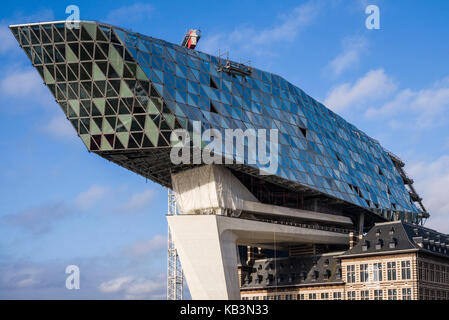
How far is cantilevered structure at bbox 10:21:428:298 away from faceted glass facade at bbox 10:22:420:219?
0.40ft

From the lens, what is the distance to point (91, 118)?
75.6 m

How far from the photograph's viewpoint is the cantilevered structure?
7275 cm

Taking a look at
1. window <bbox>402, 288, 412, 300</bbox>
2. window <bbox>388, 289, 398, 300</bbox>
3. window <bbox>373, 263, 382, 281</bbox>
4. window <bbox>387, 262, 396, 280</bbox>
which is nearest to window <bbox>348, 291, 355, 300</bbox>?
window <bbox>373, 263, 382, 281</bbox>

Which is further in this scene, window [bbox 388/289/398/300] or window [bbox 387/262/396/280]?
window [bbox 387/262/396/280]

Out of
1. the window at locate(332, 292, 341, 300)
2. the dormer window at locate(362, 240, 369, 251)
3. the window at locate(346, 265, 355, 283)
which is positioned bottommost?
the window at locate(332, 292, 341, 300)

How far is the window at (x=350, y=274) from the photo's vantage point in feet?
308

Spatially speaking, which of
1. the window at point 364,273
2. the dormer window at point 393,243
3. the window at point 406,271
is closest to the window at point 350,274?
the window at point 364,273

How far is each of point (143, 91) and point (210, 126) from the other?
29.0 feet

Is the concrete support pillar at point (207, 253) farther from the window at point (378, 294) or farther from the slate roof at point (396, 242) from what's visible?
the slate roof at point (396, 242)

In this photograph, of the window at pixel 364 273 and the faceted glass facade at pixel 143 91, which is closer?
the faceted glass facade at pixel 143 91

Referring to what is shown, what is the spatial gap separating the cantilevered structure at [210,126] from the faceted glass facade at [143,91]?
12 cm

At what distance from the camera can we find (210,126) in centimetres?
7744

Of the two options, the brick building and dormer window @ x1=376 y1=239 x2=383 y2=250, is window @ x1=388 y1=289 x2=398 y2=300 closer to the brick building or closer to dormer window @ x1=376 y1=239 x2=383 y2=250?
the brick building

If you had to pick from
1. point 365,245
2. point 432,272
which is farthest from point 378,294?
point 432,272
